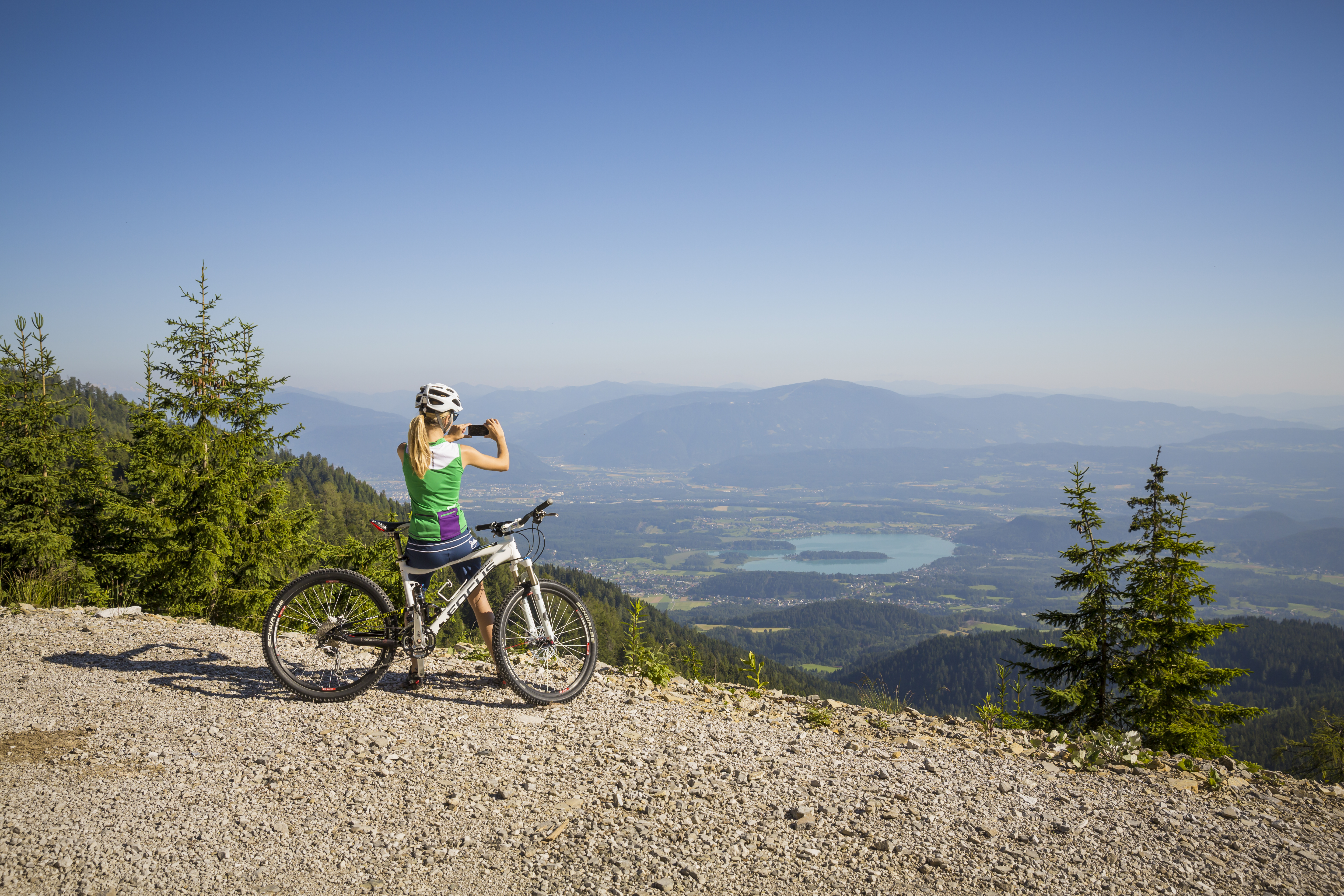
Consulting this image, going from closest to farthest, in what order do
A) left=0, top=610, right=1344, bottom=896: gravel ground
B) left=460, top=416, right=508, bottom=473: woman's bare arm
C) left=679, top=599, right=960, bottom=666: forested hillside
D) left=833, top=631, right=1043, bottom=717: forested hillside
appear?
left=0, top=610, right=1344, bottom=896: gravel ground < left=460, top=416, right=508, bottom=473: woman's bare arm < left=833, top=631, right=1043, bottom=717: forested hillside < left=679, top=599, right=960, bottom=666: forested hillside

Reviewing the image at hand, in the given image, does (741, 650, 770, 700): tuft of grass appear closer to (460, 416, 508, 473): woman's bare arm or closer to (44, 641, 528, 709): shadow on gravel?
(44, 641, 528, 709): shadow on gravel

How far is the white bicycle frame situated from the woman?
0.24 feet

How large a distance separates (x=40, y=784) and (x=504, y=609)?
3.16 meters

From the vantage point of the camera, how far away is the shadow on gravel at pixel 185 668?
19.8 ft

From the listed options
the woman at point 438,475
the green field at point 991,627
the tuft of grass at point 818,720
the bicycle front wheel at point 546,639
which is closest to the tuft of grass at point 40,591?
the woman at point 438,475

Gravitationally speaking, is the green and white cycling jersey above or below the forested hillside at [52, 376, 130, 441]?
below

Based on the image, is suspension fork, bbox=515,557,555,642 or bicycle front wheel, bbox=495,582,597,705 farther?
suspension fork, bbox=515,557,555,642

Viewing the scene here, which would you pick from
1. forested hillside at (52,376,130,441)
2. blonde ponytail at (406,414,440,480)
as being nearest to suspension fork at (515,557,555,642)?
blonde ponytail at (406,414,440,480)

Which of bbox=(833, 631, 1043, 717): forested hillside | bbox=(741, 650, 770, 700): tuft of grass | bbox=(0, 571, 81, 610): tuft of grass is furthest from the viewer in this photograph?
bbox=(833, 631, 1043, 717): forested hillside

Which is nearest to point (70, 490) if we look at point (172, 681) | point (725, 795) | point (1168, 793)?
point (172, 681)

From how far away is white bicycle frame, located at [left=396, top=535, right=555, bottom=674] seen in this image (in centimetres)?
587

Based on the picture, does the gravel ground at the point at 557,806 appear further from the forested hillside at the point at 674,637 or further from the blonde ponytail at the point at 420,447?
the forested hillside at the point at 674,637

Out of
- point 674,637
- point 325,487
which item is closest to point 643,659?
point 674,637

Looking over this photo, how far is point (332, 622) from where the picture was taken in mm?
5840
